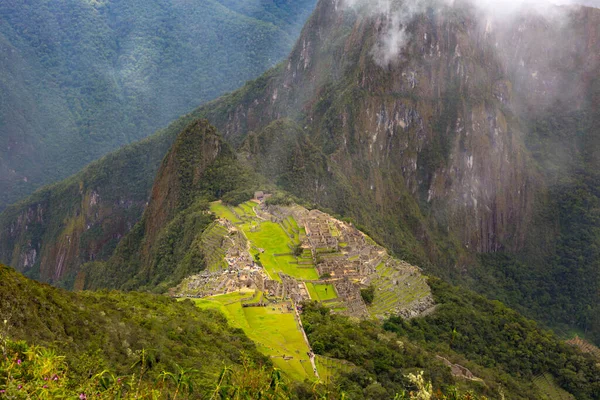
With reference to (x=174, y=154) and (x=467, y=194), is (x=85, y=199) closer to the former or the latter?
(x=174, y=154)

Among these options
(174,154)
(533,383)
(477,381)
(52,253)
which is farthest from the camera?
(52,253)

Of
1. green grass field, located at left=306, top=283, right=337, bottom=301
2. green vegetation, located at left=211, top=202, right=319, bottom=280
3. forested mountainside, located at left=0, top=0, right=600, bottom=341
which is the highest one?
forested mountainside, located at left=0, top=0, right=600, bottom=341

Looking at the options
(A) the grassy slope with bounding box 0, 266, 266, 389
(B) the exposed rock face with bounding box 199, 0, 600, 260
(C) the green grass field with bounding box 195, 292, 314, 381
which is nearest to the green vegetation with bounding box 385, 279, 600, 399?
(C) the green grass field with bounding box 195, 292, 314, 381

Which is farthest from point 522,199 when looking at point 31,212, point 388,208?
point 31,212

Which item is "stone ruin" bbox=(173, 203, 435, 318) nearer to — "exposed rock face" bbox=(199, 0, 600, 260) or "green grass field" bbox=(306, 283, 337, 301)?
"green grass field" bbox=(306, 283, 337, 301)

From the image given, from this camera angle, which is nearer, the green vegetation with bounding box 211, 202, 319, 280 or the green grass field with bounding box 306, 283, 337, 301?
the green grass field with bounding box 306, 283, 337, 301

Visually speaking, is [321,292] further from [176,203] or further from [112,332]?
[176,203]
